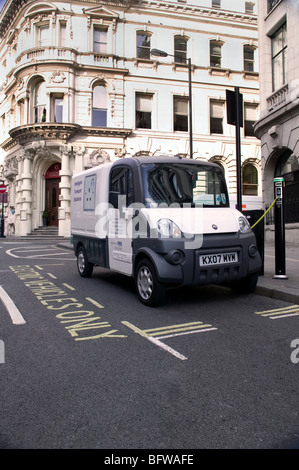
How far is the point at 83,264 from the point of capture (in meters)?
8.06

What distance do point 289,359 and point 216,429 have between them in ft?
4.71

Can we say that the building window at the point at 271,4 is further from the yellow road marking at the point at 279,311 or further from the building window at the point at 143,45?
the yellow road marking at the point at 279,311

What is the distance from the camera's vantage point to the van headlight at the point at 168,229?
5.16 meters

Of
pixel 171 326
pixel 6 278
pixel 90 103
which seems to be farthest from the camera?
pixel 90 103

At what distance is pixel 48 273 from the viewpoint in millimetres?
8797

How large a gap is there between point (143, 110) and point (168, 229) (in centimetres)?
2151

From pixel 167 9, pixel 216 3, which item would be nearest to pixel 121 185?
pixel 167 9

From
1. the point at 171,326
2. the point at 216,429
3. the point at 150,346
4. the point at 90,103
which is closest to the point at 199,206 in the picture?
the point at 171,326

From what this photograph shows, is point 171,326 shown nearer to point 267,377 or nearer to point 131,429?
point 267,377

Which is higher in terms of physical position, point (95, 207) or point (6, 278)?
point (95, 207)

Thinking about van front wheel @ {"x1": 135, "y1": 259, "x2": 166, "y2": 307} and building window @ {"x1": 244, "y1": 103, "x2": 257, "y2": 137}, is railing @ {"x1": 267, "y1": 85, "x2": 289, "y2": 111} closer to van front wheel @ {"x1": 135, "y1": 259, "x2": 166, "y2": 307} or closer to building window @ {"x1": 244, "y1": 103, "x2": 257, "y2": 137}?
van front wheel @ {"x1": 135, "y1": 259, "x2": 166, "y2": 307}

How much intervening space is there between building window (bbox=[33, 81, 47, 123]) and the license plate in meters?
21.8

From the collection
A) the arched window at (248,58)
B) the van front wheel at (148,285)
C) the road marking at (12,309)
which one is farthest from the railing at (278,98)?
the arched window at (248,58)
